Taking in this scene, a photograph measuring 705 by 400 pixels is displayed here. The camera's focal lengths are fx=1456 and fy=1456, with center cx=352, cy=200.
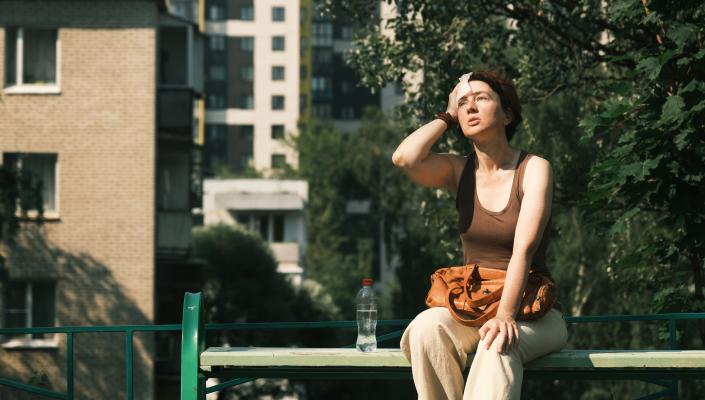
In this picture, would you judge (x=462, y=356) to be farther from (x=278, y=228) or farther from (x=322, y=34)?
(x=322, y=34)

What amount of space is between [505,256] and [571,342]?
2593 centimetres

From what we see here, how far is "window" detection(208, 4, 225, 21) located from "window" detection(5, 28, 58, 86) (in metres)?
98.4

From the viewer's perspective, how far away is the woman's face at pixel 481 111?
20.2ft

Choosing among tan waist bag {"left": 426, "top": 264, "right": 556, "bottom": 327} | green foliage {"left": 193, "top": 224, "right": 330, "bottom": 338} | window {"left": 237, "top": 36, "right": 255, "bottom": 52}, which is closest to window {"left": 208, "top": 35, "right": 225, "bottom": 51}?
window {"left": 237, "top": 36, "right": 255, "bottom": 52}

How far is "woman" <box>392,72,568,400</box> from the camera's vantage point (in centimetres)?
562

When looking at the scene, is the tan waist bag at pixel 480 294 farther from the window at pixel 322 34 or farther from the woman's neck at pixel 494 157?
the window at pixel 322 34

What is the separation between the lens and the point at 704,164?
385 inches

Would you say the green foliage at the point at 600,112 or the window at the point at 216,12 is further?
the window at the point at 216,12

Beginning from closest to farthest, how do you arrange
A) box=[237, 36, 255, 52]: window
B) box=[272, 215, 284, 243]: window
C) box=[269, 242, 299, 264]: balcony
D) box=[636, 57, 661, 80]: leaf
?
box=[636, 57, 661, 80]: leaf < box=[269, 242, 299, 264]: balcony < box=[272, 215, 284, 243]: window < box=[237, 36, 255, 52]: window

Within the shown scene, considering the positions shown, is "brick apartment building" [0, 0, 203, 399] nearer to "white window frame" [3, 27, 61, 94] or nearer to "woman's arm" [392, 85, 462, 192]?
"white window frame" [3, 27, 61, 94]

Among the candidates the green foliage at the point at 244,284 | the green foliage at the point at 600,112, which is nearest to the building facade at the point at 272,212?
the green foliage at the point at 244,284

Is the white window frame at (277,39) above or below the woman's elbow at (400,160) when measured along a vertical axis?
above

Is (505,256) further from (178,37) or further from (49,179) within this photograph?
(178,37)

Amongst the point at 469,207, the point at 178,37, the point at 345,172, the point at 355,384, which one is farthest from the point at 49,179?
the point at 345,172
